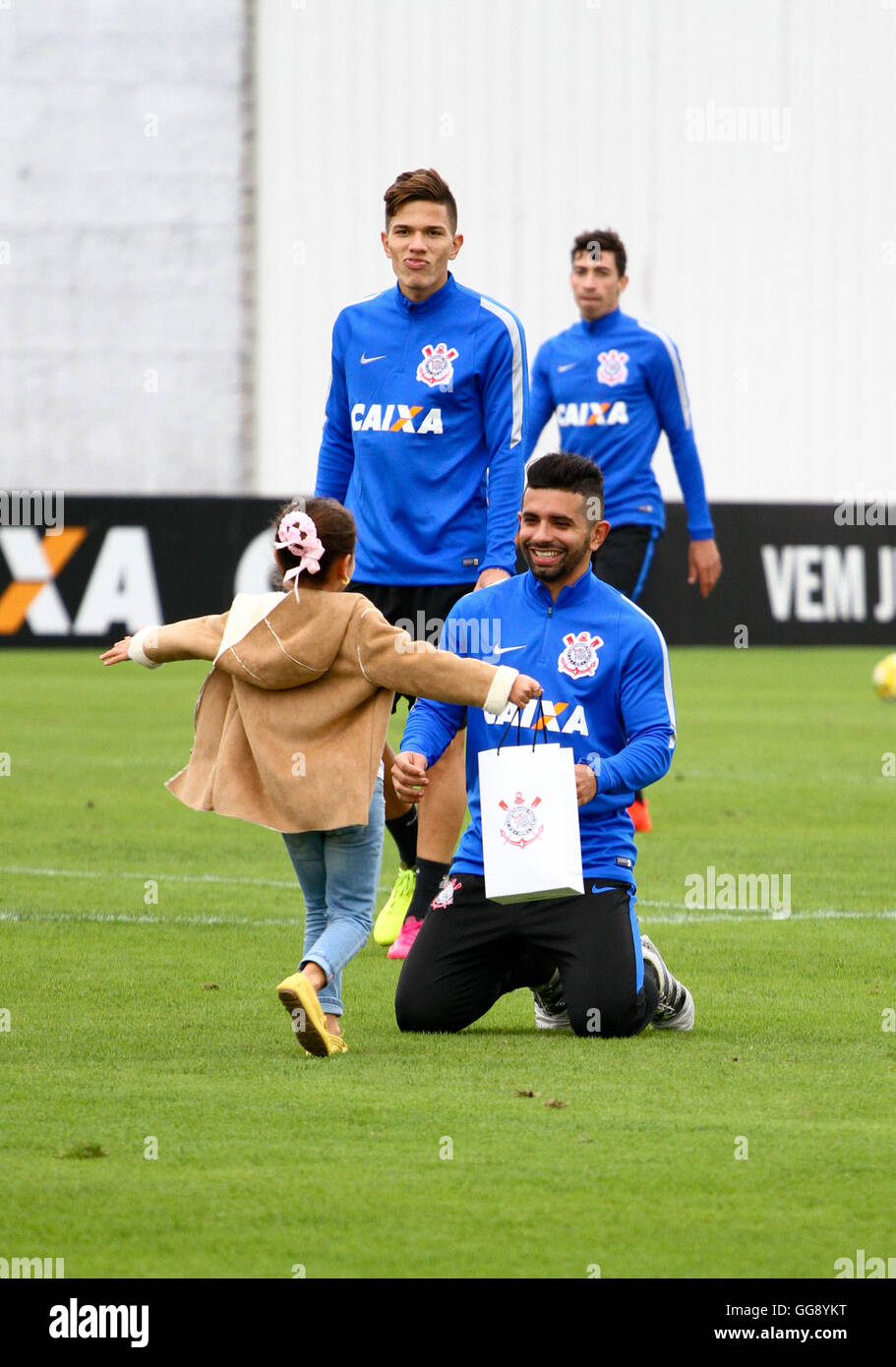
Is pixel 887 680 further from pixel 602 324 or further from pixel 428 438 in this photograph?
pixel 428 438

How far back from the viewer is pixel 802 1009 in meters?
5.90

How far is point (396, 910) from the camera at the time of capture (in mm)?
7117

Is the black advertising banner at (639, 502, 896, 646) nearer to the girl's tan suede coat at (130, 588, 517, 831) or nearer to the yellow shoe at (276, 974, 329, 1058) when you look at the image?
the girl's tan suede coat at (130, 588, 517, 831)

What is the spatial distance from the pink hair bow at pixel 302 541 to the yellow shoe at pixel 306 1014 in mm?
937

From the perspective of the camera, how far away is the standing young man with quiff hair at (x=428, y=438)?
270 inches

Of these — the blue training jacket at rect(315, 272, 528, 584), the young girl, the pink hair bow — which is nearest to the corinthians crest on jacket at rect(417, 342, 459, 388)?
the blue training jacket at rect(315, 272, 528, 584)

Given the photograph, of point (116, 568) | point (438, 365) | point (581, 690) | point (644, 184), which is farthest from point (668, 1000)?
point (644, 184)

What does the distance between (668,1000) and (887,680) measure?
1168 centimetres

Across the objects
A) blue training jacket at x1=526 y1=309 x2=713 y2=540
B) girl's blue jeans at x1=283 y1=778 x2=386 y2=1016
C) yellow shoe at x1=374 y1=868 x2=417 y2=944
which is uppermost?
blue training jacket at x1=526 y1=309 x2=713 y2=540

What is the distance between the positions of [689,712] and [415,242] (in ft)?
29.6

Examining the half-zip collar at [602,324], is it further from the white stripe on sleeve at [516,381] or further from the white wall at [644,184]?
the white wall at [644,184]

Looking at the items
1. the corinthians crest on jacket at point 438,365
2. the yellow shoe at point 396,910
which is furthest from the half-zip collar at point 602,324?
the yellow shoe at point 396,910

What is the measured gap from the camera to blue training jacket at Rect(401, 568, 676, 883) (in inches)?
222
